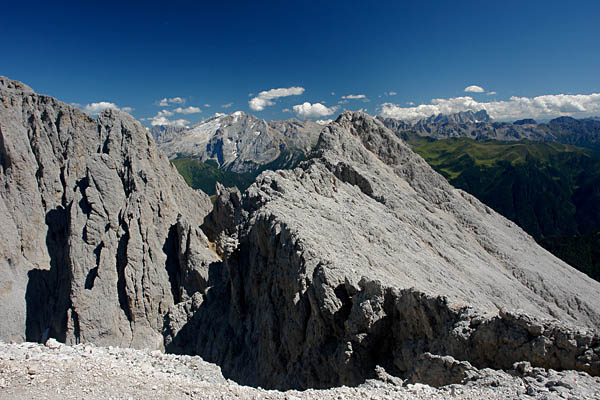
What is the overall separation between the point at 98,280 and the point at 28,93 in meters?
45.0

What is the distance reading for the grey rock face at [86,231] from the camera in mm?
49562

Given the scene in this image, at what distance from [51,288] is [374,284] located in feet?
202

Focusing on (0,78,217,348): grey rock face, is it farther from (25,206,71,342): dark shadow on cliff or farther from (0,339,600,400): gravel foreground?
(0,339,600,400): gravel foreground

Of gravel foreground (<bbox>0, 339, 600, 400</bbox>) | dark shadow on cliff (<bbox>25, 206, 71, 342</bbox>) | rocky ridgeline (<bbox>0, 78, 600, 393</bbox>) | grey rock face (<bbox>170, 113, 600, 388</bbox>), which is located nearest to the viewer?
gravel foreground (<bbox>0, 339, 600, 400</bbox>)

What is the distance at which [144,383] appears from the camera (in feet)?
41.9

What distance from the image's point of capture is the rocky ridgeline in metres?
18.2

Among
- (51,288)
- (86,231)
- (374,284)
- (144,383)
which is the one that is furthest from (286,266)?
(51,288)

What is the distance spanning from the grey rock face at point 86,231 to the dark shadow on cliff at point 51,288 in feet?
0.57

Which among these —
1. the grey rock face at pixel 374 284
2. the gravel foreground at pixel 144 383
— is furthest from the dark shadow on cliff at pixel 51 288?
the gravel foreground at pixel 144 383

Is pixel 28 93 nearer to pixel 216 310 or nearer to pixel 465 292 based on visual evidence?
pixel 216 310

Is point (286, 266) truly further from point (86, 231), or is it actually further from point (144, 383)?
point (86, 231)

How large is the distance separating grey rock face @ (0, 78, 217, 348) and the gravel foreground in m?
36.7

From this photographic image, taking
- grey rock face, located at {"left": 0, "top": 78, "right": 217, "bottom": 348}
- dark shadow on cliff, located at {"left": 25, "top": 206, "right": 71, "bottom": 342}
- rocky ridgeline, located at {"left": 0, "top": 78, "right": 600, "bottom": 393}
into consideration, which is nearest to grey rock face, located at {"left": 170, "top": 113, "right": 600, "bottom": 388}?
rocky ridgeline, located at {"left": 0, "top": 78, "right": 600, "bottom": 393}

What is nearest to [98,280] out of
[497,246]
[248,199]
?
[248,199]
